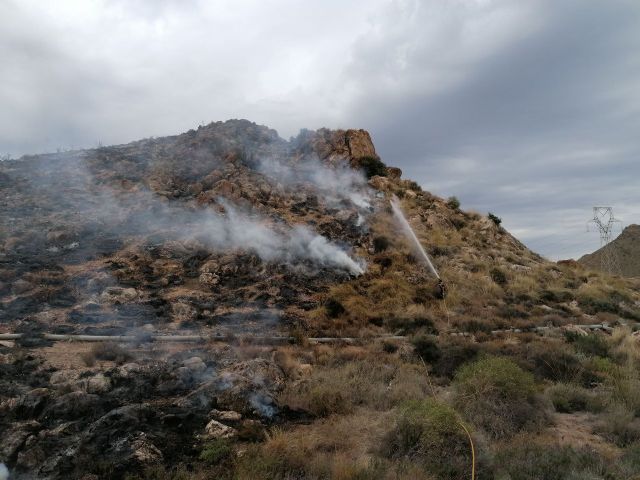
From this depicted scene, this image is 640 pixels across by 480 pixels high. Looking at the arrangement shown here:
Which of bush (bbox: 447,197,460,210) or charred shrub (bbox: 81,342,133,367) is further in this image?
bush (bbox: 447,197,460,210)

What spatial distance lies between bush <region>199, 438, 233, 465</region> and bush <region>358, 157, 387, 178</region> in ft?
68.1

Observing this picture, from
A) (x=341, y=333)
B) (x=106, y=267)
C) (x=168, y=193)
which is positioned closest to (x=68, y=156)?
(x=168, y=193)

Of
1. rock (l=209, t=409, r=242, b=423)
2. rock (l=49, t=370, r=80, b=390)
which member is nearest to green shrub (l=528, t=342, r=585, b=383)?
rock (l=209, t=409, r=242, b=423)

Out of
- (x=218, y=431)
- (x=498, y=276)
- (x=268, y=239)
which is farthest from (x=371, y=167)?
(x=218, y=431)

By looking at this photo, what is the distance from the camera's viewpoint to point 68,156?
926 inches

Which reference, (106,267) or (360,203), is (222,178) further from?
(106,267)

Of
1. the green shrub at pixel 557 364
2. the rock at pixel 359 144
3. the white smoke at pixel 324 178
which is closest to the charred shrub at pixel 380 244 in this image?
the white smoke at pixel 324 178

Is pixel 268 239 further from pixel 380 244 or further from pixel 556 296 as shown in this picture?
pixel 556 296

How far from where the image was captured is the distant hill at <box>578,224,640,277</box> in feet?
159

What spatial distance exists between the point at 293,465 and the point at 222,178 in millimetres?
17014

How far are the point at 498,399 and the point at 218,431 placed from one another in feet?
14.2

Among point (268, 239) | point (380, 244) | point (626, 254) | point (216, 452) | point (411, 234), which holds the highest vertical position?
point (626, 254)

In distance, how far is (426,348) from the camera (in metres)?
10.4

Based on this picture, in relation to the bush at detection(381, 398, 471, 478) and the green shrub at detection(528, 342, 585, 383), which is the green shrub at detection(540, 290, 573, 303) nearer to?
the green shrub at detection(528, 342, 585, 383)
